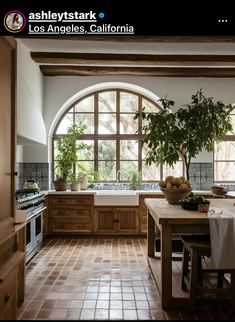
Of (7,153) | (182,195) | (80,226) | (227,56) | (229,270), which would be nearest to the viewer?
(7,153)

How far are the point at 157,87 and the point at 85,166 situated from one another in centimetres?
A: 221

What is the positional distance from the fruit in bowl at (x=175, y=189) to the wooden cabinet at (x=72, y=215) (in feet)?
8.11

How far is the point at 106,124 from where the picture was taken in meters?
6.92

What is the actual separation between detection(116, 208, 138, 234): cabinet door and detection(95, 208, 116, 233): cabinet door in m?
0.10

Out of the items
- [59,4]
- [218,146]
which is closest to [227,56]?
[218,146]

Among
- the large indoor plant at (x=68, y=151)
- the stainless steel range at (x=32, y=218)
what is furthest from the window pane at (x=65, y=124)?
the stainless steel range at (x=32, y=218)

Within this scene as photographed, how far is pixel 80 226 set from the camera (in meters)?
6.08

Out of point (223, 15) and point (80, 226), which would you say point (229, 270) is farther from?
point (80, 226)

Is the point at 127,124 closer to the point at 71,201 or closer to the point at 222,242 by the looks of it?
the point at 71,201

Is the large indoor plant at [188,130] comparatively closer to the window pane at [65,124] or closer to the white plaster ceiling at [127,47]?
the white plaster ceiling at [127,47]

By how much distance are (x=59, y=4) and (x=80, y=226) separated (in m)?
4.88

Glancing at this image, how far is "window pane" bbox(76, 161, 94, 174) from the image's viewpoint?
6.81 meters

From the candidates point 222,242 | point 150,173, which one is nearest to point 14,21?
point 222,242

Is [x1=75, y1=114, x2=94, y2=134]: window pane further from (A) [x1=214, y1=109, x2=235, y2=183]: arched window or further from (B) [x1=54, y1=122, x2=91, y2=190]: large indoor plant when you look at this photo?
(A) [x1=214, y1=109, x2=235, y2=183]: arched window
